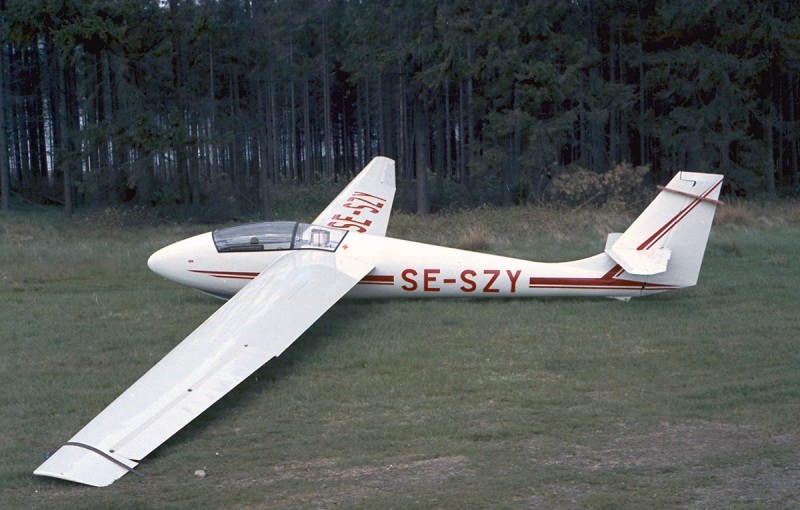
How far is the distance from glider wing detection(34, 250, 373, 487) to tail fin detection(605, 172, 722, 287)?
4330 millimetres

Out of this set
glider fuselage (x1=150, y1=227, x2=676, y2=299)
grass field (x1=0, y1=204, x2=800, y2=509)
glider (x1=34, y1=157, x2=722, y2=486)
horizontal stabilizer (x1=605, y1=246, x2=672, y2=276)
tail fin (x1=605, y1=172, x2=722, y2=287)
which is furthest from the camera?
glider fuselage (x1=150, y1=227, x2=676, y2=299)

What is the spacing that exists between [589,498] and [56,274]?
1311cm

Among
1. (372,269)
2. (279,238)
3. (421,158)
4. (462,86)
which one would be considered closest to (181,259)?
(279,238)

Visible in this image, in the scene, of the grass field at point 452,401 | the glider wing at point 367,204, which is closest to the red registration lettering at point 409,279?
the grass field at point 452,401

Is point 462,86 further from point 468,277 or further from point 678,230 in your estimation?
point 678,230

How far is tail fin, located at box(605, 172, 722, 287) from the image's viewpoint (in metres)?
11.7

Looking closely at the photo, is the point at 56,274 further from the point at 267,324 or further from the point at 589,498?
the point at 589,498

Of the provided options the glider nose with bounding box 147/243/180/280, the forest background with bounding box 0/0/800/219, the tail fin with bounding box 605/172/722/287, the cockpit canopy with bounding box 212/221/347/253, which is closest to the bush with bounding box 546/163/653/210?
the forest background with bounding box 0/0/800/219

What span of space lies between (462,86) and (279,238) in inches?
1093

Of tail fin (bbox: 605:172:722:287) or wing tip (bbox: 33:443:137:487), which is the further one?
tail fin (bbox: 605:172:722:287)

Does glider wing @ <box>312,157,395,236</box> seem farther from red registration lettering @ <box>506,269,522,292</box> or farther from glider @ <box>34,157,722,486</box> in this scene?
red registration lettering @ <box>506,269,522,292</box>

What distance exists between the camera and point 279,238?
510 inches

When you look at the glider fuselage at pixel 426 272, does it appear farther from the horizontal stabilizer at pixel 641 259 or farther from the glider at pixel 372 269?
the horizontal stabilizer at pixel 641 259

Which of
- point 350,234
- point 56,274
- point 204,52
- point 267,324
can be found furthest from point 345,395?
point 204,52
